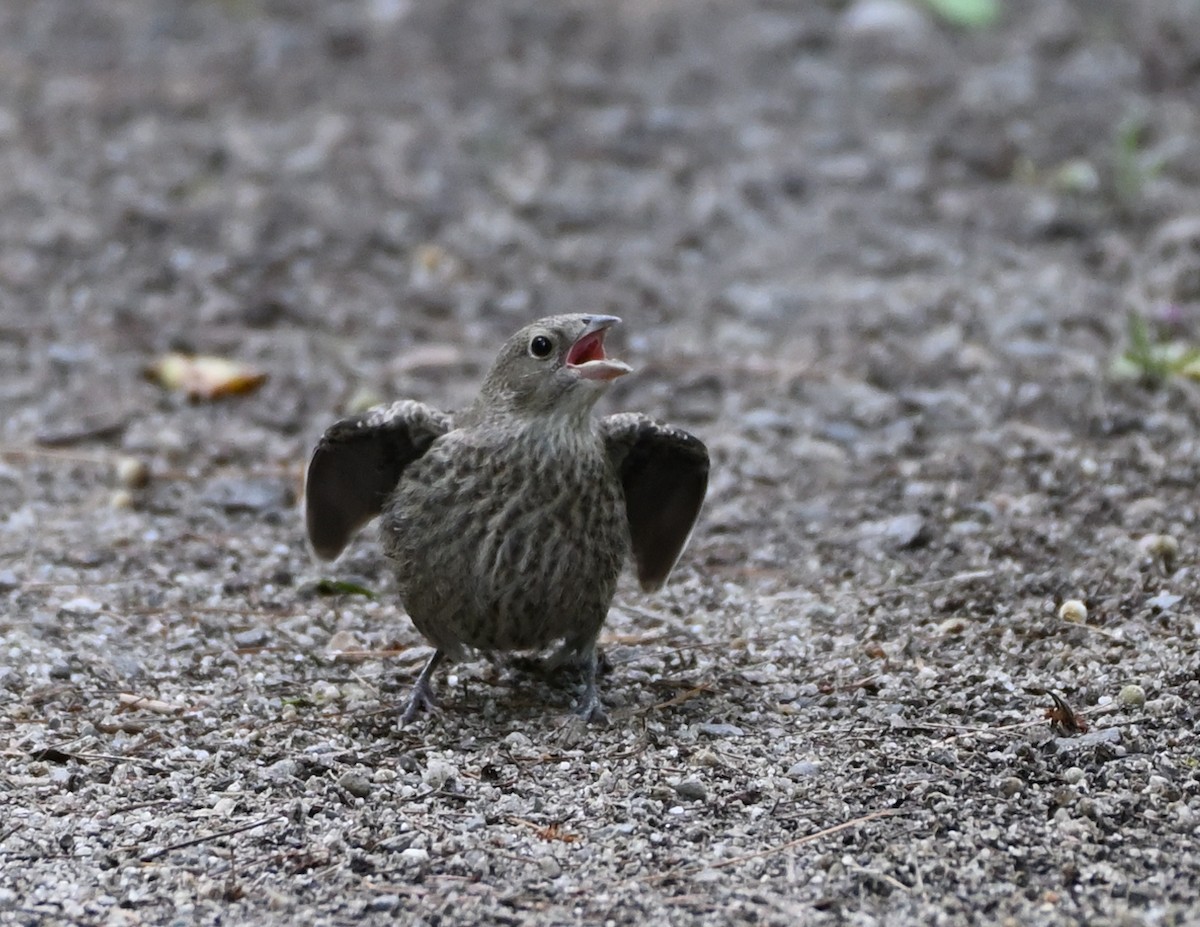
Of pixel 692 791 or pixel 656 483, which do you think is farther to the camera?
pixel 656 483

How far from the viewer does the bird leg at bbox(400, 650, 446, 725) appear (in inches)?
189

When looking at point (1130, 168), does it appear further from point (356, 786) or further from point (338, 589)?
point (356, 786)

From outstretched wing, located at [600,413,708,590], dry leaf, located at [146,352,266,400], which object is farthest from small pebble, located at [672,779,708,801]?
dry leaf, located at [146,352,266,400]

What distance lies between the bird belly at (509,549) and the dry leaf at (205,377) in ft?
8.55

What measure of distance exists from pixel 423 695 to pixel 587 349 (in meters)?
1.11

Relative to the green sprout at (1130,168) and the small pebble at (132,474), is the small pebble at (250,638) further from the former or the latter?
the green sprout at (1130,168)

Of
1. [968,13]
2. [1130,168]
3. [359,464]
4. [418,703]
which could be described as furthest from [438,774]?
[968,13]

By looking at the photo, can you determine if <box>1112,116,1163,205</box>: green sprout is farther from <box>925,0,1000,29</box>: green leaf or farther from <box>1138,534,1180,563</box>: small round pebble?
<box>1138,534,1180,563</box>: small round pebble

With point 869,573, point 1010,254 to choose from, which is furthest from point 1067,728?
point 1010,254

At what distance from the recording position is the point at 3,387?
7391 millimetres

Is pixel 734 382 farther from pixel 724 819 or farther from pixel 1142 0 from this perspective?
pixel 1142 0

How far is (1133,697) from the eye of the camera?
14.8 ft

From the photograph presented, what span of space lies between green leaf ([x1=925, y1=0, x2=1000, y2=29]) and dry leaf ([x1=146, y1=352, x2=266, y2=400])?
5.92 m

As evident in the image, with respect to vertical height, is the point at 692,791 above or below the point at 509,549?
below
